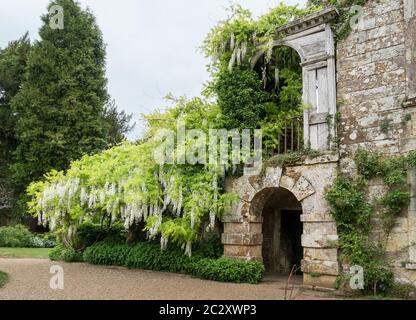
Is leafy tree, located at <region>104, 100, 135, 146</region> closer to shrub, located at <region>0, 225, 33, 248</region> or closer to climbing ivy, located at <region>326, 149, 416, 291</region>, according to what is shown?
shrub, located at <region>0, 225, 33, 248</region>

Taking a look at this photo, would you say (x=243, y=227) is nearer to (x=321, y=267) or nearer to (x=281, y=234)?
(x=321, y=267)

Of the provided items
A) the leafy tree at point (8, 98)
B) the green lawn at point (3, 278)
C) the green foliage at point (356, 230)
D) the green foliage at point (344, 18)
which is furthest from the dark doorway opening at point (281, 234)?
the leafy tree at point (8, 98)

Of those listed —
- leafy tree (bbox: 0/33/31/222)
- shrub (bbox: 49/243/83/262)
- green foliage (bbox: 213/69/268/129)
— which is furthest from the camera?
leafy tree (bbox: 0/33/31/222)

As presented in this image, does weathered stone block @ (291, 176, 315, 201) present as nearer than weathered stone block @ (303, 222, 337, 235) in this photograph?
No

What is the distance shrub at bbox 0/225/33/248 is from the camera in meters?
16.7

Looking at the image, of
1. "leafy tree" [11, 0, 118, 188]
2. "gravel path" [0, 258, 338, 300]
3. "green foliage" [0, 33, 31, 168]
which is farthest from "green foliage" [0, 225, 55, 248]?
"gravel path" [0, 258, 338, 300]

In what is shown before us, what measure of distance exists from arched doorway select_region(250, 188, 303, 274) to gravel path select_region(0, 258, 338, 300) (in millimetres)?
1578

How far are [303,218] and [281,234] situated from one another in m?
2.80

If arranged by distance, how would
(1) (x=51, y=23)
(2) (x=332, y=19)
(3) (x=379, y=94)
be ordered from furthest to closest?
(1) (x=51, y=23) < (2) (x=332, y=19) < (3) (x=379, y=94)

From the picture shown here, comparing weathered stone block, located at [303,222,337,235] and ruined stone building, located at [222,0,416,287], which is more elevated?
ruined stone building, located at [222,0,416,287]

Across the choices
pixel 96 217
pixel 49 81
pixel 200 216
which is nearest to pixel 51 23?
pixel 49 81

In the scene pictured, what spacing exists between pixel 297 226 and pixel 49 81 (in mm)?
14316

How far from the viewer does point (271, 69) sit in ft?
34.2
